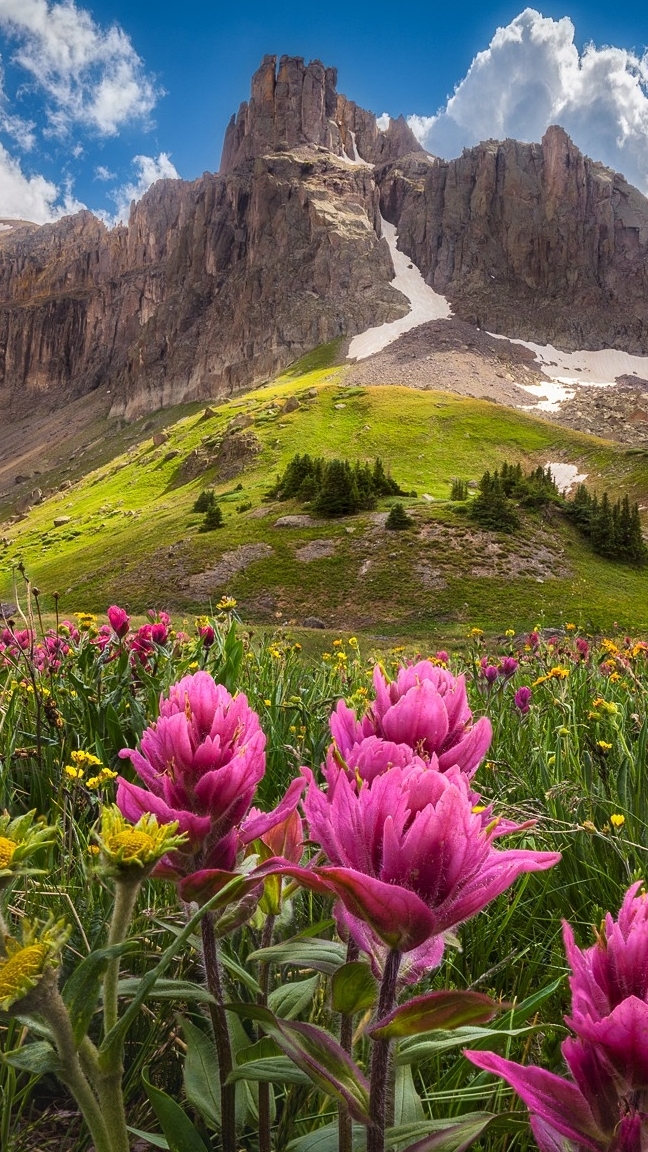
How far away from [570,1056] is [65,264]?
211 meters

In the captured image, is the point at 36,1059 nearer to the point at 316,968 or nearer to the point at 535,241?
the point at 316,968

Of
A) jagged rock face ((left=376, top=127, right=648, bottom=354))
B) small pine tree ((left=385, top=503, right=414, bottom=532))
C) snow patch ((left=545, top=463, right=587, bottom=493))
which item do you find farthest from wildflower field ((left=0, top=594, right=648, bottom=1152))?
jagged rock face ((left=376, top=127, right=648, bottom=354))

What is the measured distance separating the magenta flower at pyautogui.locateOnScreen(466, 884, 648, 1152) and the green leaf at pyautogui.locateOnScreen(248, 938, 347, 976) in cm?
36

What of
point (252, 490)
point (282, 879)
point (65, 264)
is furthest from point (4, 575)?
point (65, 264)

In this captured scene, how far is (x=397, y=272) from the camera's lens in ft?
380

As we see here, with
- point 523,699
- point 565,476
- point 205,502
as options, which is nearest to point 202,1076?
point 523,699

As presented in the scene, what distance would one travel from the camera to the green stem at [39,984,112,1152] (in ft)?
2.47

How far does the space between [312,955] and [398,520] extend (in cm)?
2945

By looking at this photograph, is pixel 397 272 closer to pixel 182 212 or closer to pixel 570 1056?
pixel 182 212

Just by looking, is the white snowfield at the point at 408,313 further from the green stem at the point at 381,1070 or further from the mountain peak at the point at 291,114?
the green stem at the point at 381,1070

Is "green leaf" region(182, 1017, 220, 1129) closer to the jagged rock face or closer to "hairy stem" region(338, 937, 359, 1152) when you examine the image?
"hairy stem" region(338, 937, 359, 1152)

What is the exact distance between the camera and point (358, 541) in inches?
1163

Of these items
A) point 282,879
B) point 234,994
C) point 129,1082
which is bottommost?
point 129,1082

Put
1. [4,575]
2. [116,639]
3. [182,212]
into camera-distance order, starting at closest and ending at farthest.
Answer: [116,639] < [4,575] < [182,212]
